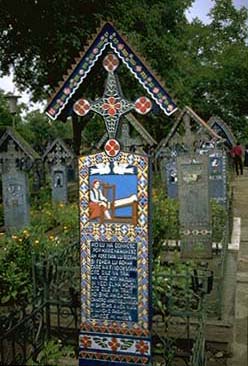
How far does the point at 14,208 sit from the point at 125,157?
7339 mm

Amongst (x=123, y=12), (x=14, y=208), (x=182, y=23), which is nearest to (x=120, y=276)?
(x=14, y=208)

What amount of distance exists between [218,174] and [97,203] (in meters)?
9.81

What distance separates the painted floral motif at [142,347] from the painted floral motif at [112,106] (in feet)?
7.80

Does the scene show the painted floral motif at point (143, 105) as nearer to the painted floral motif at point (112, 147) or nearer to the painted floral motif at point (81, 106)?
the painted floral motif at point (112, 147)

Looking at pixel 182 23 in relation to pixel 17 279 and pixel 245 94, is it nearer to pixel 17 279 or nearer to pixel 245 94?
pixel 245 94

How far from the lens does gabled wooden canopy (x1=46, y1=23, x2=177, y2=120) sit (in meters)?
4.55

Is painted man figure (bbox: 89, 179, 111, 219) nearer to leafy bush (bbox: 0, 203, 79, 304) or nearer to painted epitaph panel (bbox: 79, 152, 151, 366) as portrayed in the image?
painted epitaph panel (bbox: 79, 152, 151, 366)

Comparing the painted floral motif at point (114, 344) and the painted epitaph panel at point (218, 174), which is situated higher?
the painted epitaph panel at point (218, 174)

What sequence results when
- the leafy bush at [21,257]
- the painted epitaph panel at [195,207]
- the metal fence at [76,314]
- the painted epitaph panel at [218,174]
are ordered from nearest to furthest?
the metal fence at [76,314], the leafy bush at [21,257], the painted epitaph panel at [195,207], the painted epitaph panel at [218,174]

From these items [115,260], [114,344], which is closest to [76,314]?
[114,344]

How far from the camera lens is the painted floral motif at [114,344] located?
193 inches

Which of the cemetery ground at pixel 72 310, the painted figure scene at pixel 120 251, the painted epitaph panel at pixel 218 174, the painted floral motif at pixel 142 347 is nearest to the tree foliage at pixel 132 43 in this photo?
the painted figure scene at pixel 120 251

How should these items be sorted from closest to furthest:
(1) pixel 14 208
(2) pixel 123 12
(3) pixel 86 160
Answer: (3) pixel 86 160 → (1) pixel 14 208 → (2) pixel 123 12

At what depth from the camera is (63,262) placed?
6707 millimetres
